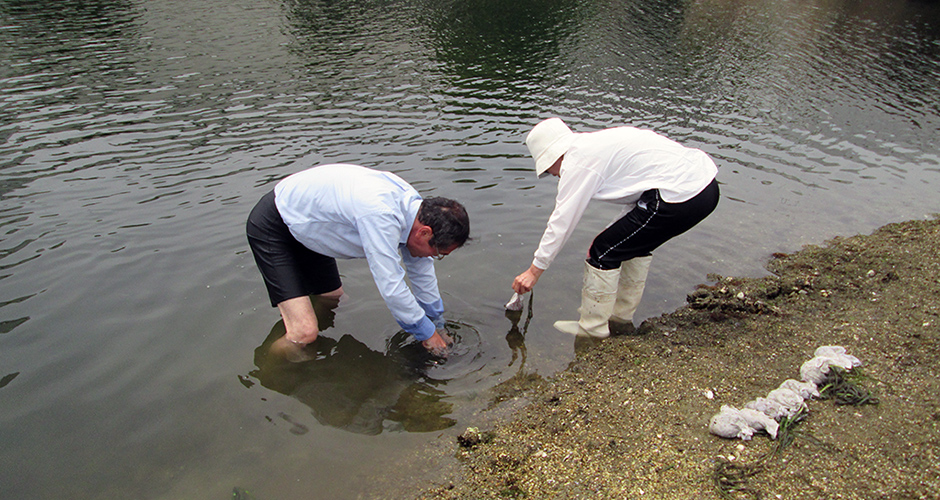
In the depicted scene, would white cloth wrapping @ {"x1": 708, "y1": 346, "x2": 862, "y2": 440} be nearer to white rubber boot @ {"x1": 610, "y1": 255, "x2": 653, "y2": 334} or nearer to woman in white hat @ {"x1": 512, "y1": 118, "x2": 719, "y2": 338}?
woman in white hat @ {"x1": 512, "y1": 118, "x2": 719, "y2": 338}

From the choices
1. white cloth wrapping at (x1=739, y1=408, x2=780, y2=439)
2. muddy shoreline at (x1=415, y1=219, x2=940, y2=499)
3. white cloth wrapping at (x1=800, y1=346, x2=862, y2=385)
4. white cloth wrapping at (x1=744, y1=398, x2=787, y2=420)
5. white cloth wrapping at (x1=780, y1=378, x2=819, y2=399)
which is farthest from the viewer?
white cloth wrapping at (x1=800, y1=346, x2=862, y2=385)

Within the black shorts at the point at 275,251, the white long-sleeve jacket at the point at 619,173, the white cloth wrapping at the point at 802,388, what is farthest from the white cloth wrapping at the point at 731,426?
the black shorts at the point at 275,251

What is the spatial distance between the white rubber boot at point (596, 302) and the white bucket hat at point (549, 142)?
3.21 ft

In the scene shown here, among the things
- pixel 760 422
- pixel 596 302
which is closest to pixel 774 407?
pixel 760 422

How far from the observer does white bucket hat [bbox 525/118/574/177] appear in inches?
156

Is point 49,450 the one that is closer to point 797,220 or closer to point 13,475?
point 13,475

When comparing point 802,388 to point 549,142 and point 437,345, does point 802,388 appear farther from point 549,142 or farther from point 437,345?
point 437,345

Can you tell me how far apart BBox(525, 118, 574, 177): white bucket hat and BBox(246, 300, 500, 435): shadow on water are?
179cm

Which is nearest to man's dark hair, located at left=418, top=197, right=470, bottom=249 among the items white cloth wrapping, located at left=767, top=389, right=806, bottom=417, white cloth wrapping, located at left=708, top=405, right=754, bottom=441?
white cloth wrapping, located at left=708, top=405, right=754, bottom=441

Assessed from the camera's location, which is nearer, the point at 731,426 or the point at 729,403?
the point at 731,426

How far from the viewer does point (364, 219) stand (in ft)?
11.8

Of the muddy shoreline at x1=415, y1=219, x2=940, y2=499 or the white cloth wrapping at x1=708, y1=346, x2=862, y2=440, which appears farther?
the white cloth wrapping at x1=708, y1=346, x2=862, y2=440

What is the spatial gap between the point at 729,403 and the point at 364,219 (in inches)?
109

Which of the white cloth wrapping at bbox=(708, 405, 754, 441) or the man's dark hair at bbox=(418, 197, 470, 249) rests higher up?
the man's dark hair at bbox=(418, 197, 470, 249)
